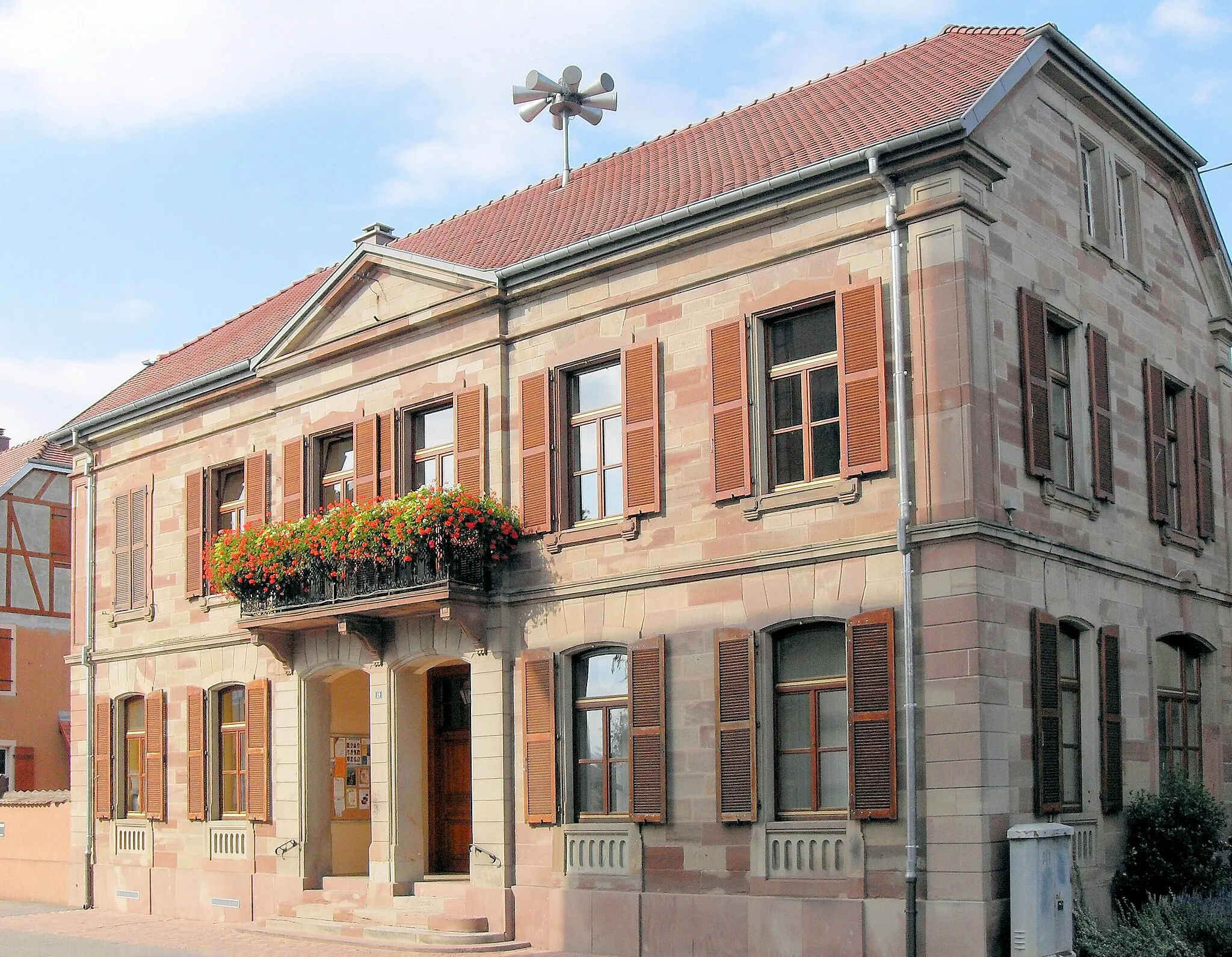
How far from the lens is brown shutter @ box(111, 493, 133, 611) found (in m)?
24.9

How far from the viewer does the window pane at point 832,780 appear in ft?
51.2

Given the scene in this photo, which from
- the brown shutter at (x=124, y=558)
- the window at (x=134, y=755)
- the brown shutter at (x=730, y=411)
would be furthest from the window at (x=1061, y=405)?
the brown shutter at (x=124, y=558)

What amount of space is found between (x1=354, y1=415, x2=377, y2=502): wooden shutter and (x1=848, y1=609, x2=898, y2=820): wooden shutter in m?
7.44

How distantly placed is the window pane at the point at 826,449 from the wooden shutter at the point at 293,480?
26.7 ft

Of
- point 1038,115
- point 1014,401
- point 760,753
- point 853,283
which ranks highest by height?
point 1038,115

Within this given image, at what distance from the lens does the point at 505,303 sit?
1934 centimetres

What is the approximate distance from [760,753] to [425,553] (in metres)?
4.71

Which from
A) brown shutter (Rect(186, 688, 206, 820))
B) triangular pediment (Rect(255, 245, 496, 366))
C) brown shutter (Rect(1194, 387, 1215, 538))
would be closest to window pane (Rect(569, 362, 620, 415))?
triangular pediment (Rect(255, 245, 496, 366))

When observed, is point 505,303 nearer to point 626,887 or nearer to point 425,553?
point 425,553

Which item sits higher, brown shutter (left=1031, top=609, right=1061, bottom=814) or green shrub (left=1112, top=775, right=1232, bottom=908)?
brown shutter (left=1031, top=609, right=1061, bottom=814)

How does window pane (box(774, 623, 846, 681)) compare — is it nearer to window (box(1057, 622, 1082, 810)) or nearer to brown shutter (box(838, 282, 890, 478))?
brown shutter (box(838, 282, 890, 478))

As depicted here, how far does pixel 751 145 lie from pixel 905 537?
591 cm

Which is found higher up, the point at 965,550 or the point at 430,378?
the point at 430,378

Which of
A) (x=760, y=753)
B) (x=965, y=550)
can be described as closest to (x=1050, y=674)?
(x=965, y=550)
